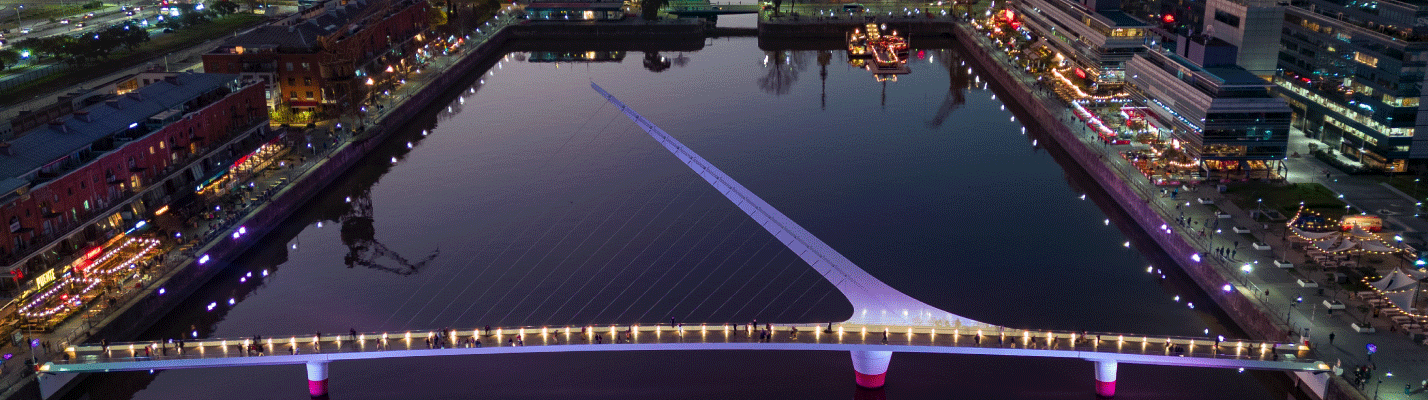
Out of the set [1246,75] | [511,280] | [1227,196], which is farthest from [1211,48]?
[511,280]

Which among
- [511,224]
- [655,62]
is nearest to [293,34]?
[511,224]

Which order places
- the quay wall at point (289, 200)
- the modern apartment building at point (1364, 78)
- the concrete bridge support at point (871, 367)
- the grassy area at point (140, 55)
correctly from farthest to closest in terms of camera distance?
the grassy area at point (140, 55), the modern apartment building at point (1364, 78), the quay wall at point (289, 200), the concrete bridge support at point (871, 367)

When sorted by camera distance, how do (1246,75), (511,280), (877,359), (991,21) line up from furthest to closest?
(991,21), (1246,75), (511,280), (877,359)

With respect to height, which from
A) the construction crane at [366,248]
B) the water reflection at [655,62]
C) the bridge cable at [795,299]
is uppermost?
the bridge cable at [795,299]

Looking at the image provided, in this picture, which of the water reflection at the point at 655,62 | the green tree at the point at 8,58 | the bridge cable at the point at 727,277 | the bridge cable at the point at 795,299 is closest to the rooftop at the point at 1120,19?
the water reflection at the point at 655,62

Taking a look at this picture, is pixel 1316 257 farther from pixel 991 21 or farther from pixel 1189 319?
pixel 991 21

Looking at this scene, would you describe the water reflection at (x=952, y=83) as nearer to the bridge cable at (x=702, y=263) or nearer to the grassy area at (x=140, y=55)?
the bridge cable at (x=702, y=263)
